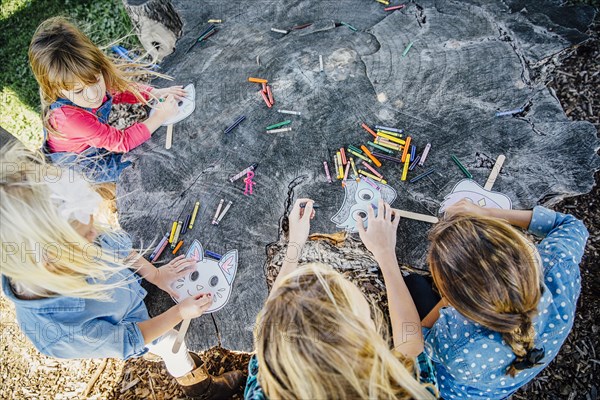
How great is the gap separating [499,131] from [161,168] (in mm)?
2317

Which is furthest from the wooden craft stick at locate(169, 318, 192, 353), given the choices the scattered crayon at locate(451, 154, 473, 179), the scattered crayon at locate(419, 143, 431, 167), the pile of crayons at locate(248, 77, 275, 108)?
the scattered crayon at locate(451, 154, 473, 179)

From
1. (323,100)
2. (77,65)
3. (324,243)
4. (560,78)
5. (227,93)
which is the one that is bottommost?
(560,78)

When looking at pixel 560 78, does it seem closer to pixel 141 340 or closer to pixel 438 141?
pixel 438 141

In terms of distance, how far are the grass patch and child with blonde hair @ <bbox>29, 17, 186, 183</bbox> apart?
2.03 metres

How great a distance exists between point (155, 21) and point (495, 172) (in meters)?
2.94

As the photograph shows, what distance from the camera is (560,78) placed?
3889 millimetres

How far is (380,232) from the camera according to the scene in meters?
2.57

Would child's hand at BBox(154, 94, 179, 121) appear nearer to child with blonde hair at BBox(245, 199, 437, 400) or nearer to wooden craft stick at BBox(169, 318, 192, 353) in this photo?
wooden craft stick at BBox(169, 318, 192, 353)

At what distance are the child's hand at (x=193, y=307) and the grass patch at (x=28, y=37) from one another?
3557 millimetres

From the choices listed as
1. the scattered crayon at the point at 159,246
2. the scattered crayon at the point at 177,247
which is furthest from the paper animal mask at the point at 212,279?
the scattered crayon at the point at 159,246

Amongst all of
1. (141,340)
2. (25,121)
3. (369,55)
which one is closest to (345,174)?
(369,55)

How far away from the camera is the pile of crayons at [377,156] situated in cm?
276

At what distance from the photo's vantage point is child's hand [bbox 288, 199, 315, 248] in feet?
8.47

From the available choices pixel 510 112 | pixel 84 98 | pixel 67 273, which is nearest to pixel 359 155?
pixel 510 112
